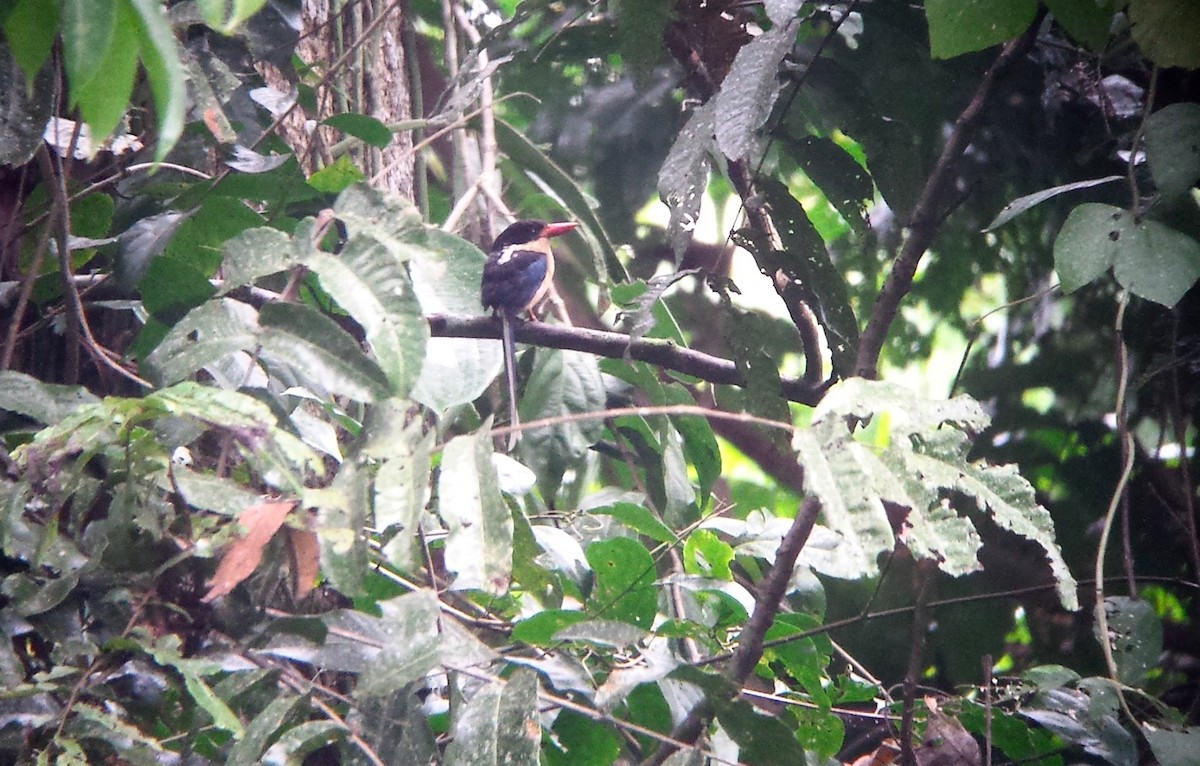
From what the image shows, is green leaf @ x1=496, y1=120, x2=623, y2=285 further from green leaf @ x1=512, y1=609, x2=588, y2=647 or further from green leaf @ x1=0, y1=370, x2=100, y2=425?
green leaf @ x1=0, y1=370, x2=100, y2=425

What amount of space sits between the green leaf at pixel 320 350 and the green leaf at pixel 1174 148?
110 centimetres

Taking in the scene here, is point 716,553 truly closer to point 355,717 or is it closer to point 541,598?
point 541,598

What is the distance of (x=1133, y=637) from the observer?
5.50 feet

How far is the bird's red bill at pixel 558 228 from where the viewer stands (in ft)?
9.59

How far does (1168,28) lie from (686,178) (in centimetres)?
74

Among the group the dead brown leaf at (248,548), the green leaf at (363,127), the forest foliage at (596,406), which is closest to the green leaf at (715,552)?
the forest foliage at (596,406)

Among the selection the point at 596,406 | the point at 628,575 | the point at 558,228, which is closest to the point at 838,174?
the point at 596,406

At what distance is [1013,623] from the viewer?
103 inches

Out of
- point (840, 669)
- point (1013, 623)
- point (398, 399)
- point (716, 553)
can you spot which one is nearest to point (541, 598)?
point (716, 553)

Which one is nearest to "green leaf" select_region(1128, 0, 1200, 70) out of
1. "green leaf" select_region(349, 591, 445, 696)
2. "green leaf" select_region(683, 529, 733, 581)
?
"green leaf" select_region(683, 529, 733, 581)

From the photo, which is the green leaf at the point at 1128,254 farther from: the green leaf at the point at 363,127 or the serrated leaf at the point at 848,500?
the green leaf at the point at 363,127

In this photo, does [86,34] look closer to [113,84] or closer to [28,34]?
[113,84]

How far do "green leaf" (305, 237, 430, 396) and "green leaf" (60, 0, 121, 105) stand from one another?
46cm

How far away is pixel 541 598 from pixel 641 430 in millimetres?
645
